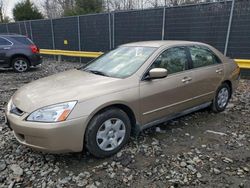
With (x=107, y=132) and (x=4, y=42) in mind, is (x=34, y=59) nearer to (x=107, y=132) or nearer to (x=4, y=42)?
(x=4, y=42)

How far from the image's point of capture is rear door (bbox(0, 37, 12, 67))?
9594 mm

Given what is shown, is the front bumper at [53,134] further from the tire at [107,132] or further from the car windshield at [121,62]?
the car windshield at [121,62]

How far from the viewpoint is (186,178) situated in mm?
2920

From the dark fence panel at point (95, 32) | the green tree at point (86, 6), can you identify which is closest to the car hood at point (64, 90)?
the dark fence panel at point (95, 32)

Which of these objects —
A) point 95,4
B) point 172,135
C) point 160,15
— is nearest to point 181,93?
point 172,135

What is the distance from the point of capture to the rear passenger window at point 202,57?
4363 millimetres

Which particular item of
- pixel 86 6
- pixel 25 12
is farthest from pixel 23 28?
pixel 25 12

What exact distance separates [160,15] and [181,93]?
21.0 ft

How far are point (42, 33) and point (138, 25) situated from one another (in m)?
8.14

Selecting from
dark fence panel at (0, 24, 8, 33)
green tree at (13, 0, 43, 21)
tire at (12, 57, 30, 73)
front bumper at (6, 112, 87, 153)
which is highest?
green tree at (13, 0, 43, 21)

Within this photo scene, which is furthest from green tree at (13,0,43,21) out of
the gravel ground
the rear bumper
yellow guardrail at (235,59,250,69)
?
the gravel ground

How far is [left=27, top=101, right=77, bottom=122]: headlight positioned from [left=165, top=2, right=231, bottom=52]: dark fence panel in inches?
274

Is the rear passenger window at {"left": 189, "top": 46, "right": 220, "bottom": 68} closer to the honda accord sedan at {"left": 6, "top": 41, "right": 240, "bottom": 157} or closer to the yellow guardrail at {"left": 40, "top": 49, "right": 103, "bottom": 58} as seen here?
the honda accord sedan at {"left": 6, "top": 41, "right": 240, "bottom": 157}

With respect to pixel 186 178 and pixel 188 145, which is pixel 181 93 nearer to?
pixel 188 145
